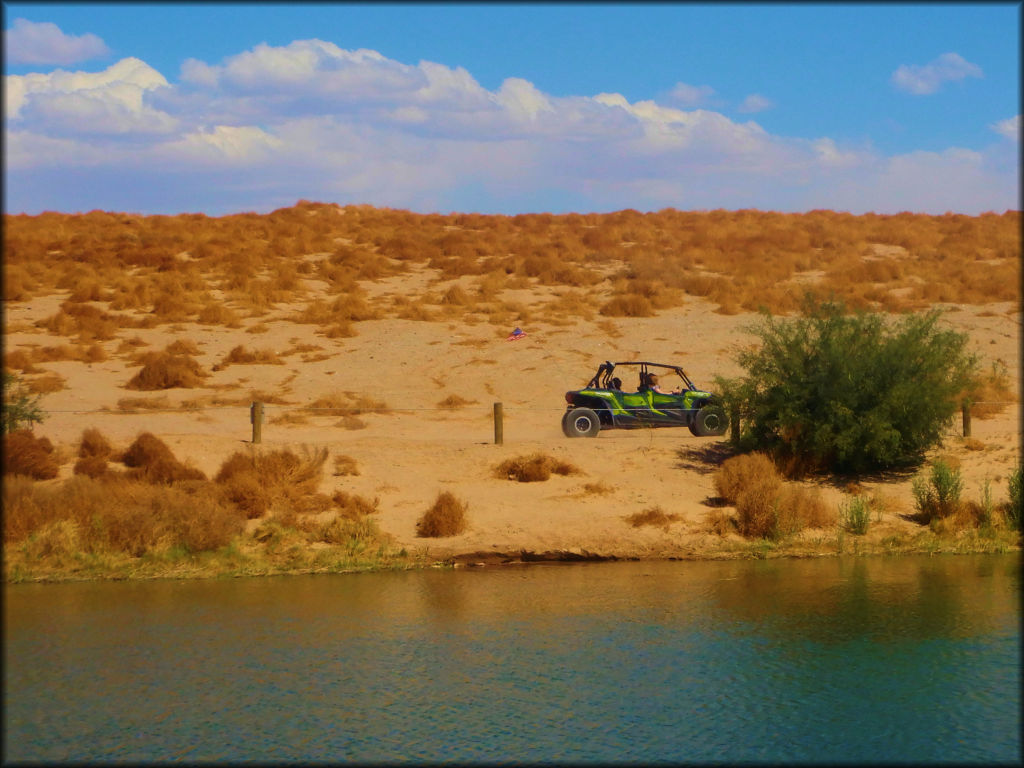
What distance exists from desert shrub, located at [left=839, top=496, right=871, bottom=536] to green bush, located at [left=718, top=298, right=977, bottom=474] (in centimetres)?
158

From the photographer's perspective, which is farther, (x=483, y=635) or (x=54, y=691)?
(x=483, y=635)

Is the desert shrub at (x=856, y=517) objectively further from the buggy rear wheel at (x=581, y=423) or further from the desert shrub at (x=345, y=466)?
the desert shrub at (x=345, y=466)

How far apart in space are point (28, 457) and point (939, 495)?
634 inches

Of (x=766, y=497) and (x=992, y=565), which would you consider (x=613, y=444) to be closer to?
(x=766, y=497)

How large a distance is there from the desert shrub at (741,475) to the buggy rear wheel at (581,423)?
4308 mm

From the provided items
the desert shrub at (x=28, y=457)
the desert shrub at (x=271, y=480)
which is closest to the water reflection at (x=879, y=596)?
the desert shrub at (x=271, y=480)

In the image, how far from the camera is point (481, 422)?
26938 mm

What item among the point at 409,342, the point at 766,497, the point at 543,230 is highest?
the point at 543,230

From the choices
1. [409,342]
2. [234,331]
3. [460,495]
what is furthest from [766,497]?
[234,331]

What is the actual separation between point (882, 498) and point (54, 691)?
47.2 ft

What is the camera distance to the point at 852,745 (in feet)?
31.4

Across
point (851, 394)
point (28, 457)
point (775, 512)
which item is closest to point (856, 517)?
point (775, 512)

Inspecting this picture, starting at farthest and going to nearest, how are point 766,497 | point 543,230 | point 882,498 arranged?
1. point 543,230
2. point 882,498
3. point 766,497

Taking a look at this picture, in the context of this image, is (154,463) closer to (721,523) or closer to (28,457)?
(28,457)
